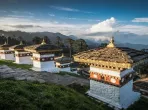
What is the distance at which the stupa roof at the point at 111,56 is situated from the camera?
34.4ft

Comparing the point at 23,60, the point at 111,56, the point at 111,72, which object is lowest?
the point at 23,60

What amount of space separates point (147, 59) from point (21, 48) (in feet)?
66.1

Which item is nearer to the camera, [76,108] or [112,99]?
[76,108]

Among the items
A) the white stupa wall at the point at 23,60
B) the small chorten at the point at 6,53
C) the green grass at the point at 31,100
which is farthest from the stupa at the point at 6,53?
the green grass at the point at 31,100

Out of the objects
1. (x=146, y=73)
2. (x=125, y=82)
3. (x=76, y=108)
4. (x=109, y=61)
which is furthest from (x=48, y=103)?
(x=146, y=73)

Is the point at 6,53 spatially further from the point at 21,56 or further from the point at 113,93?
the point at 113,93

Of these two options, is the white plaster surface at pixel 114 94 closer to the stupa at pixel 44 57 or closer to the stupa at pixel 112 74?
the stupa at pixel 112 74

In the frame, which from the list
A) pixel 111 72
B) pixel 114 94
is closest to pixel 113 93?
pixel 114 94

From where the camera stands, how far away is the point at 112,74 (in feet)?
37.5

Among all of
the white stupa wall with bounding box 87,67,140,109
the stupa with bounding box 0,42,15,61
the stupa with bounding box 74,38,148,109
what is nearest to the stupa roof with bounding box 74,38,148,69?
the stupa with bounding box 74,38,148,109

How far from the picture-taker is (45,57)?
2047 centimetres

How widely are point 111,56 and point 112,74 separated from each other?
1164 mm

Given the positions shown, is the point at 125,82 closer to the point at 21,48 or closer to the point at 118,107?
the point at 118,107

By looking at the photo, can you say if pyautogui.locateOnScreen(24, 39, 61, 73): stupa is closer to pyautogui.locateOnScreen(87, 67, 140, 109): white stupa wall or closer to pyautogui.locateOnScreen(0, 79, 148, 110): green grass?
pyautogui.locateOnScreen(87, 67, 140, 109): white stupa wall
